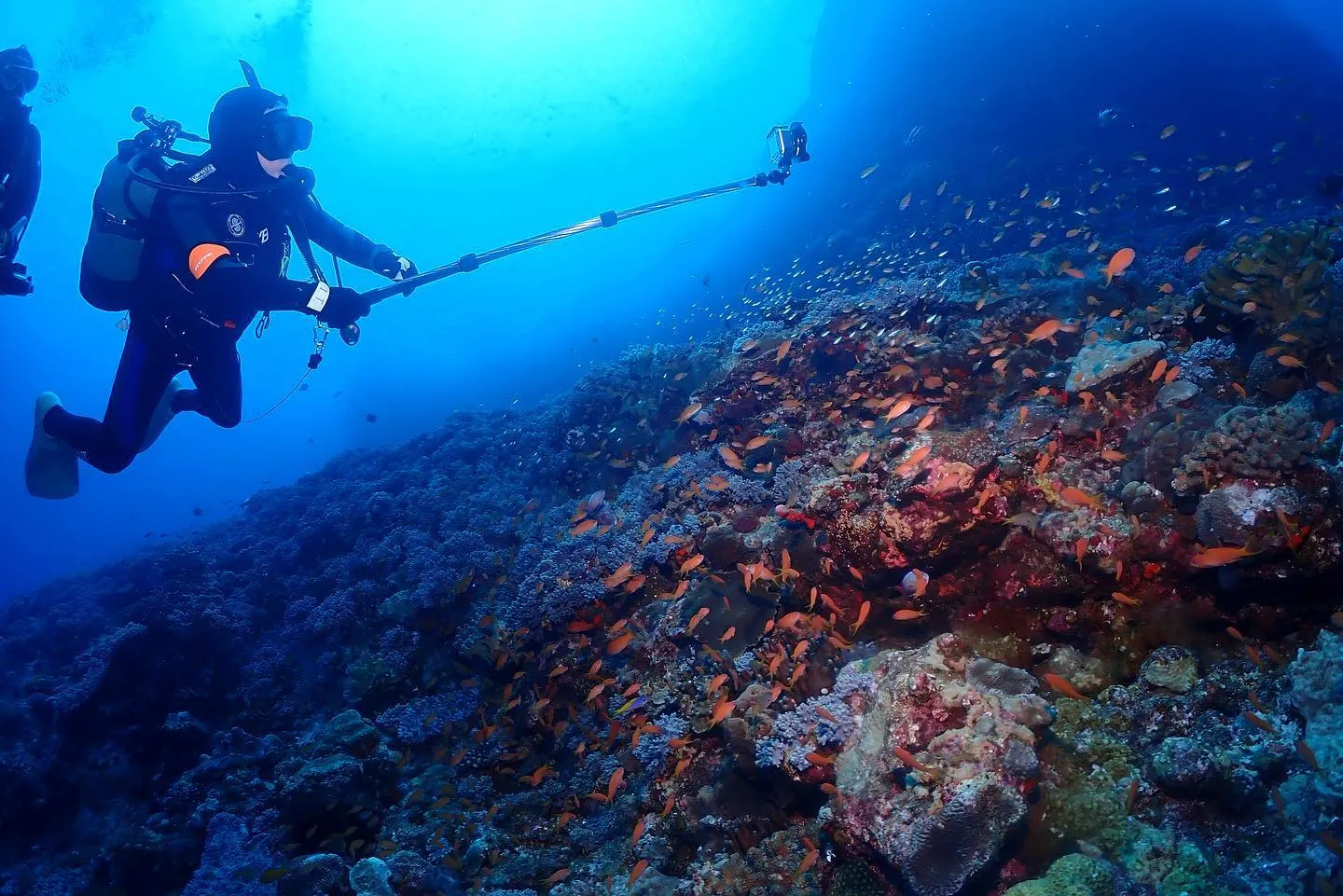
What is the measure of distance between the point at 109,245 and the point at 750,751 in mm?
8761

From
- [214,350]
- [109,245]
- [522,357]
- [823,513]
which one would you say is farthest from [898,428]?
[522,357]

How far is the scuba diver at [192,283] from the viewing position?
6.62 m

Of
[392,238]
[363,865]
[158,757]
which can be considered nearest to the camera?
[363,865]

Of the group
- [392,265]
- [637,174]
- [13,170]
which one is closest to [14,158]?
[13,170]

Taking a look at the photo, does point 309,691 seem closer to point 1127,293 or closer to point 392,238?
point 1127,293

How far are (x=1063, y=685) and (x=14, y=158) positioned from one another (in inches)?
507

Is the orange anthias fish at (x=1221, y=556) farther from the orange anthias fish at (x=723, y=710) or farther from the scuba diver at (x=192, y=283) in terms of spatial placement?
the scuba diver at (x=192, y=283)

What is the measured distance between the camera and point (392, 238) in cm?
11075

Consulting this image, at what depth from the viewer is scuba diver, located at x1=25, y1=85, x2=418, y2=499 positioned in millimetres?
6625

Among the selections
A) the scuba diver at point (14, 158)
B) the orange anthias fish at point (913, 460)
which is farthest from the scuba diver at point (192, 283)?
the orange anthias fish at point (913, 460)

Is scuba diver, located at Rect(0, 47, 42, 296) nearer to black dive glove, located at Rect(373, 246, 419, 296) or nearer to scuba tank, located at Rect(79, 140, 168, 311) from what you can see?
scuba tank, located at Rect(79, 140, 168, 311)

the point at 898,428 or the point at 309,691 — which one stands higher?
the point at 898,428

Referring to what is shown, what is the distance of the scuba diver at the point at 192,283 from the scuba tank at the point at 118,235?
13 mm

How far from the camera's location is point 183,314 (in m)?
6.69
